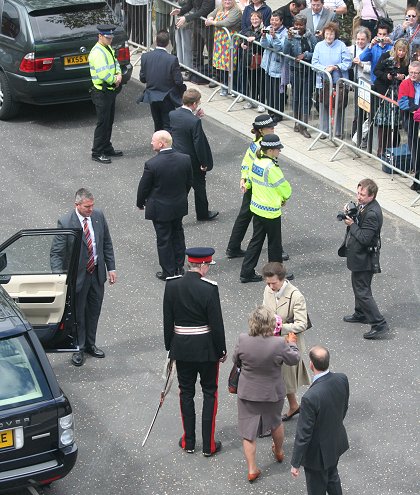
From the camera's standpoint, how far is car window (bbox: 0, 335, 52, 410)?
29.6 feet

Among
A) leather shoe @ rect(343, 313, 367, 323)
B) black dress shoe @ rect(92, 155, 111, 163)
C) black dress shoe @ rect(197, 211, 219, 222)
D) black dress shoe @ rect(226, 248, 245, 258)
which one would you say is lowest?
black dress shoe @ rect(92, 155, 111, 163)

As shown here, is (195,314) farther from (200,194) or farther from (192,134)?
(200,194)

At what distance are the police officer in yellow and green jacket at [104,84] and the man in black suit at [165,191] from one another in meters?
3.33

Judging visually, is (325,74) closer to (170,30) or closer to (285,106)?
(285,106)

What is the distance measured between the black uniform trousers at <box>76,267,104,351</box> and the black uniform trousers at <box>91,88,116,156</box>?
196 inches

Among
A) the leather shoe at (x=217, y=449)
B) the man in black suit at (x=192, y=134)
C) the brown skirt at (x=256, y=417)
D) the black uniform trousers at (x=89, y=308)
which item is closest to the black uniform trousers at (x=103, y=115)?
the man in black suit at (x=192, y=134)

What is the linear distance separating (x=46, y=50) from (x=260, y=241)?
5.50m

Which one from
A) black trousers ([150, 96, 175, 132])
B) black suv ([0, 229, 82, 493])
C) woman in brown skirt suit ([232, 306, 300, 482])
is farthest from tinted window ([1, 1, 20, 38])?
woman in brown skirt suit ([232, 306, 300, 482])

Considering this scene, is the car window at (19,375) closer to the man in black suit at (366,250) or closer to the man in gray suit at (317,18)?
the man in black suit at (366,250)

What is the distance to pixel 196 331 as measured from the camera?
985 cm

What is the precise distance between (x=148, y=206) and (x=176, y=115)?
63.2 inches

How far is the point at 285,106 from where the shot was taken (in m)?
17.7

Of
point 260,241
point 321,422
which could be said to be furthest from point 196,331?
point 260,241

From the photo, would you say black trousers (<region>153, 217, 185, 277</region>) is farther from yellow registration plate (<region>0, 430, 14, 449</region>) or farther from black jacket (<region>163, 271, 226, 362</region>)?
yellow registration plate (<region>0, 430, 14, 449</region>)
